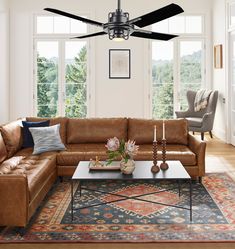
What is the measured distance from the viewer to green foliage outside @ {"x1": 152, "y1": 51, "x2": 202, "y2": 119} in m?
9.20

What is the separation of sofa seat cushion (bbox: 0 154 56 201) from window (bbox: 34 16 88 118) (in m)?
4.44

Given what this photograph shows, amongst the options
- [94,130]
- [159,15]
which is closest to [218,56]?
[94,130]

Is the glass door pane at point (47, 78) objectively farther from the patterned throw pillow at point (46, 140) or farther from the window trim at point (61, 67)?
the patterned throw pillow at point (46, 140)

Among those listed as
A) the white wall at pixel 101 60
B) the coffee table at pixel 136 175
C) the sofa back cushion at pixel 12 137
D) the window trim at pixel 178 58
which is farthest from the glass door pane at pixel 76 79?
the coffee table at pixel 136 175

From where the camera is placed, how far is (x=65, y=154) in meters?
4.96

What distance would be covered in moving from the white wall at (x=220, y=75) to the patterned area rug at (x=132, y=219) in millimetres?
3799

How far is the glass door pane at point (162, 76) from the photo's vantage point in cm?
917

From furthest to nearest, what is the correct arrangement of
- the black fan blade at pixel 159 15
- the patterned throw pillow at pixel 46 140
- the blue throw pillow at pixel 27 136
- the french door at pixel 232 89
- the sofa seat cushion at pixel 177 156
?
the french door at pixel 232 89
the blue throw pillow at pixel 27 136
the patterned throw pillow at pixel 46 140
the sofa seat cushion at pixel 177 156
the black fan blade at pixel 159 15

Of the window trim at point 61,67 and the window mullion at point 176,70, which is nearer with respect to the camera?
the window trim at point 61,67

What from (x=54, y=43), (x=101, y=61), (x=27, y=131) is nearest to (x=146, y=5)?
(x=101, y=61)

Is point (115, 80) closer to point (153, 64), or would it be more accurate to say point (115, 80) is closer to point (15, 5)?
point (153, 64)

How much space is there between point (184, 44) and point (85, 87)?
2.47 m

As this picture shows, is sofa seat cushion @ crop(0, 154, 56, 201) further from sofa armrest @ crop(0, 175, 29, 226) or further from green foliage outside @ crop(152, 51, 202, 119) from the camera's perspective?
green foliage outside @ crop(152, 51, 202, 119)

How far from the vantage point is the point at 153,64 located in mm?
9172
